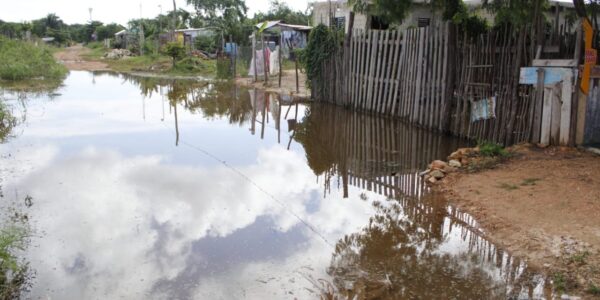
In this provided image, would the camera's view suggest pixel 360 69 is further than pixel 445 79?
Yes

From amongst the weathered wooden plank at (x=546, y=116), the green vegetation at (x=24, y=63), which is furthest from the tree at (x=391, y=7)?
the green vegetation at (x=24, y=63)

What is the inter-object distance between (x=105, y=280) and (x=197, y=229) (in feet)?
4.54

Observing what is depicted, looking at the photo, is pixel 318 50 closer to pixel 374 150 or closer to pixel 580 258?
pixel 374 150

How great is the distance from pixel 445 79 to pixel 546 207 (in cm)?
514

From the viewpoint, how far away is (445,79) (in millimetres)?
10414

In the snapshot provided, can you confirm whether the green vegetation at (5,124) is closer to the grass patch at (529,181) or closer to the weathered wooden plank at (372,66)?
the weathered wooden plank at (372,66)

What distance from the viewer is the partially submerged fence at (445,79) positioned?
8.73m

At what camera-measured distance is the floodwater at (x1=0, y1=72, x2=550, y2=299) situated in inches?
175

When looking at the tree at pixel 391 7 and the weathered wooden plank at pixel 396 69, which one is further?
the weathered wooden plank at pixel 396 69

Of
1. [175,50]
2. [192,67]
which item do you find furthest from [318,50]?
[175,50]

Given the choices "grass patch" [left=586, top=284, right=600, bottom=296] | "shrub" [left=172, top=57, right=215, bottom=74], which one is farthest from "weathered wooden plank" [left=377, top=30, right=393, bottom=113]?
"shrub" [left=172, top=57, right=215, bottom=74]

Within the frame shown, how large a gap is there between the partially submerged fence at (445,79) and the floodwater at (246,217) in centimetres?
64

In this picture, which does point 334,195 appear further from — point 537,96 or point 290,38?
point 290,38

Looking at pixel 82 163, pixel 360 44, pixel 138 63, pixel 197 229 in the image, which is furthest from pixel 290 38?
pixel 197 229
